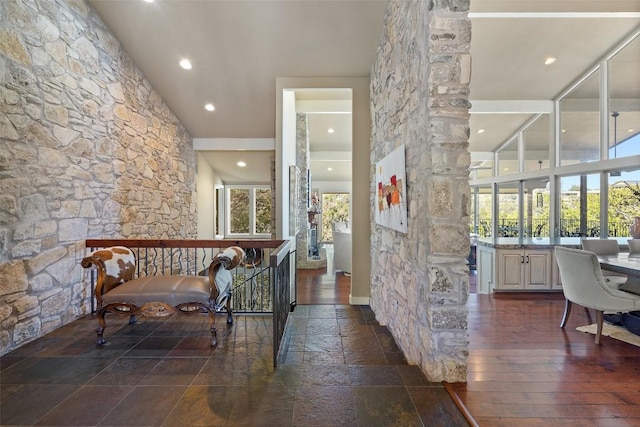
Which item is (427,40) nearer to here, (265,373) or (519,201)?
(265,373)

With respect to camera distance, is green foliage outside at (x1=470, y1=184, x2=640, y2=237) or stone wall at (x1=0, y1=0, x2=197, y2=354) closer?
stone wall at (x1=0, y1=0, x2=197, y2=354)

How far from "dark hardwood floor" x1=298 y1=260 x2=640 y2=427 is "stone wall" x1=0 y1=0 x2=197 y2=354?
3711 mm

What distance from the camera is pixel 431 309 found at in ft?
6.46

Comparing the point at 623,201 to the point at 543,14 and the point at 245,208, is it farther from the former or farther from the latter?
the point at 245,208

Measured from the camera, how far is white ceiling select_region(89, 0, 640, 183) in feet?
10.8

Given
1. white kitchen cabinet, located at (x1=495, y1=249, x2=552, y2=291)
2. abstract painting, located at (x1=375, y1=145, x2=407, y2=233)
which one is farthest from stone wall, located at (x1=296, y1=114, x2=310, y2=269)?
white kitchen cabinet, located at (x1=495, y1=249, x2=552, y2=291)

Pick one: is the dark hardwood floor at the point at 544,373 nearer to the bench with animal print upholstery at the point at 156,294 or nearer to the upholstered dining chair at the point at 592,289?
the upholstered dining chair at the point at 592,289

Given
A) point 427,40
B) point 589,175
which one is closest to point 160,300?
point 427,40

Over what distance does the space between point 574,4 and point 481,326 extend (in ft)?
12.3

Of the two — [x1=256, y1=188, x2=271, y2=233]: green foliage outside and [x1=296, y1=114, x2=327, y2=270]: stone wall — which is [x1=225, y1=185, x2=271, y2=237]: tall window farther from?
[x1=296, y1=114, x2=327, y2=270]: stone wall

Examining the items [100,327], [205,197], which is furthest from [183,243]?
[205,197]

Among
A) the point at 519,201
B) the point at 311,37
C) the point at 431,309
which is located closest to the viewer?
the point at 431,309

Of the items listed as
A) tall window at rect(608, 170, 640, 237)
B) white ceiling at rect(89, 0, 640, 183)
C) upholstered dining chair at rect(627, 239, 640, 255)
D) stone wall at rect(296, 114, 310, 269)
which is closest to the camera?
white ceiling at rect(89, 0, 640, 183)

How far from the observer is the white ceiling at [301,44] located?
3.29 m
